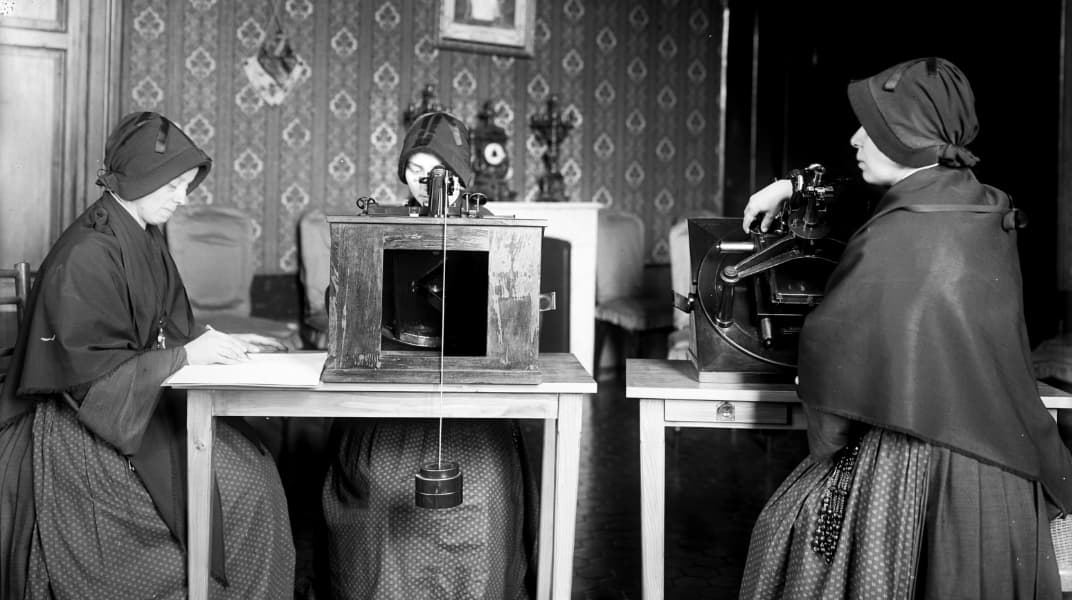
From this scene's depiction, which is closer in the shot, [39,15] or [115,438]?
[115,438]

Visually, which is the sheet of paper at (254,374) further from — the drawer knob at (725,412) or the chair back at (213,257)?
the chair back at (213,257)

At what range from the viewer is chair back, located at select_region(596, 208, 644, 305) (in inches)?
268

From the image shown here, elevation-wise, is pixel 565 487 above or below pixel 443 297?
below

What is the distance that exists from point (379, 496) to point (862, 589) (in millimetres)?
1247

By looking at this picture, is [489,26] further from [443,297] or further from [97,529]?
[97,529]

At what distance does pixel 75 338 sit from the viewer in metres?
2.38

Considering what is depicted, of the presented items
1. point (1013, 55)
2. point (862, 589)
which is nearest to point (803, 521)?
point (862, 589)

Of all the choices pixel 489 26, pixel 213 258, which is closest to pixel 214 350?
pixel 213 258

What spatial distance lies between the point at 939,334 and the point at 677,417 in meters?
0.68

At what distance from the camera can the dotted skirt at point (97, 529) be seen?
2.40 meters

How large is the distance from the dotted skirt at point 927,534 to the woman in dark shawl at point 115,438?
1.44 m

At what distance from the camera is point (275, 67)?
6238 mm

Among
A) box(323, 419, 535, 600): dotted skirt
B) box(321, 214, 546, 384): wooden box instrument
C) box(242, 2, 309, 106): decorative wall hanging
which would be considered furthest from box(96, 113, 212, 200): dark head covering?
box(242, 2, 309, 106): decorative wall hanging

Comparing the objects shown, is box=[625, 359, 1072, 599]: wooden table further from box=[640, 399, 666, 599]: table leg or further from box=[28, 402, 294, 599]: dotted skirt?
box=[28, 402, 294, 599]: dotted skirt
